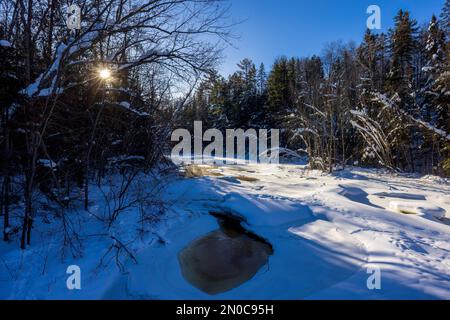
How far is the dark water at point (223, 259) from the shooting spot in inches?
134

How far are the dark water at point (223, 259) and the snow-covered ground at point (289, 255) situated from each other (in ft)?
0.43

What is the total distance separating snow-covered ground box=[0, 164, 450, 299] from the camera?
291 cm

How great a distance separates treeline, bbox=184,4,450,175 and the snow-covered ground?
3.36 meters

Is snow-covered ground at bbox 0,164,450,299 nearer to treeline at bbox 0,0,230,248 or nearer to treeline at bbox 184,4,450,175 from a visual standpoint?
treeline at bbox 0,0,230,248

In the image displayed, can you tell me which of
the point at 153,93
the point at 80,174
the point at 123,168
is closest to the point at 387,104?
the point at 153,93

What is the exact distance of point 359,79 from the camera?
68.2ft

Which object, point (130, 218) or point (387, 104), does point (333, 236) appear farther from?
point (387, 104)

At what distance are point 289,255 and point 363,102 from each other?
15.3 metres

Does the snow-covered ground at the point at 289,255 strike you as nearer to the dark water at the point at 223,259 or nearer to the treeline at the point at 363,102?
the dark water at the point at 223,259

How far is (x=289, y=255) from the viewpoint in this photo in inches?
154

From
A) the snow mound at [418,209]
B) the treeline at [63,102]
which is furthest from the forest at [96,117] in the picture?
the snow mound at [418,209]

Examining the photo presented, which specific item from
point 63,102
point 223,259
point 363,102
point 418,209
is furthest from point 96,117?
point 363,102

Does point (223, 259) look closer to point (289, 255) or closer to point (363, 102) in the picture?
point (289, 255)

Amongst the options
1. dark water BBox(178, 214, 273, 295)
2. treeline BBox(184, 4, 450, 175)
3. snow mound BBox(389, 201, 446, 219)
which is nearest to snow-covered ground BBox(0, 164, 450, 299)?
snow mound BBox(389, 201, 446, 219)
